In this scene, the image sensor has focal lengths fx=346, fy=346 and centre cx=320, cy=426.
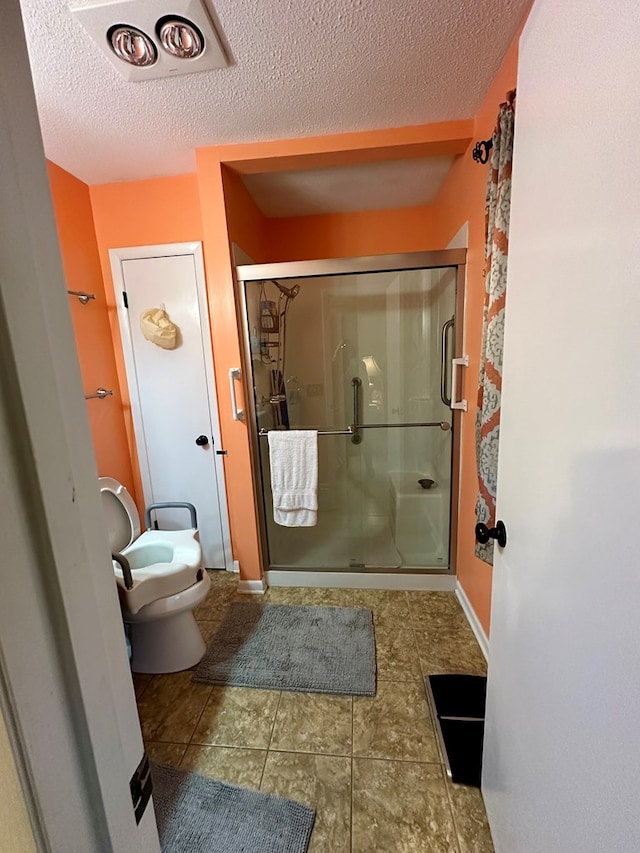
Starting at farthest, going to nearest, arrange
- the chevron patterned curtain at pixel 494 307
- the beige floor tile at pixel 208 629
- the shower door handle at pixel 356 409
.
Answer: the shower door handle at pixel 356 409
the beige floor tile at pixel 208 629
the chevron patterned curtain at pixel 494 307

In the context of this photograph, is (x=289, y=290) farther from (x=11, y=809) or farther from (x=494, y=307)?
(x=11, y=809)

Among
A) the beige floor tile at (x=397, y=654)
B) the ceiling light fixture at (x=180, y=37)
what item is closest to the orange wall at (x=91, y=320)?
the ceiling light fixture at (x=180, y=37)

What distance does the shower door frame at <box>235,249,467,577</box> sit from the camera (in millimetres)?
1873

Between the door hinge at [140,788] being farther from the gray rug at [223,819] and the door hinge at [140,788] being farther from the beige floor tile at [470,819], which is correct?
the beige floor tile at [470,819]

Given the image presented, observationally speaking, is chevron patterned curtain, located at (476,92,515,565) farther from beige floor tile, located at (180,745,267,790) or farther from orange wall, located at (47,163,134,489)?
orange wall, located at (47,163,134,489)

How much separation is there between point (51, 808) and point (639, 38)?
3.50 ft

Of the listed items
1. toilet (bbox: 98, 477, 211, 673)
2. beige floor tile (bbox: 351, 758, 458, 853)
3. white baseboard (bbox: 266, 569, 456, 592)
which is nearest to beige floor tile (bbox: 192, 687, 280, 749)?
toilet (bbox: 98, 477, 211, 673)

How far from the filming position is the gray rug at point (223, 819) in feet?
3.36

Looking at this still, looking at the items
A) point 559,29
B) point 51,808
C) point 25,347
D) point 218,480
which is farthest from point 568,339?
point 218,480

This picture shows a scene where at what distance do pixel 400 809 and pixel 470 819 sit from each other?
0.69 feet

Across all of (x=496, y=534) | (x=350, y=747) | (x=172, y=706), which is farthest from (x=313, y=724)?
(x=496, y=534)

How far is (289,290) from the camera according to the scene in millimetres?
2193

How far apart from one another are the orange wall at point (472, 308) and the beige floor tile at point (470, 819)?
2.14 feet

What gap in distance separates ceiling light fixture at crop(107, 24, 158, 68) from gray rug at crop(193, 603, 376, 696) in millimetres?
2439
